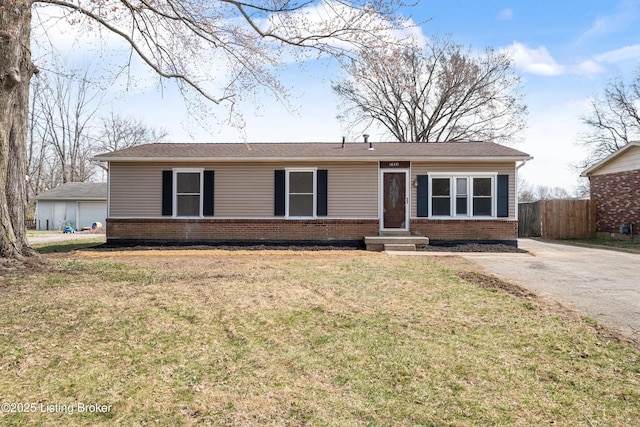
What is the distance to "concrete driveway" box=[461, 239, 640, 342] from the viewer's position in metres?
4.83

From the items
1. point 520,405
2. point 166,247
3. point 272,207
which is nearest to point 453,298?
point 520,405

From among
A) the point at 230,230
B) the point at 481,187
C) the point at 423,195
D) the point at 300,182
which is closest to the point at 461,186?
the point at 481,187

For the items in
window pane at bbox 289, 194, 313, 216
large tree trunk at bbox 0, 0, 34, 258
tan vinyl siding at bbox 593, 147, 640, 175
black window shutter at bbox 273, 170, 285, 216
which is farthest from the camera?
tan vinyl siding at bbox 593, 147, 640, 175

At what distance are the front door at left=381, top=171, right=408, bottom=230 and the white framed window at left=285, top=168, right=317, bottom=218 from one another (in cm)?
225

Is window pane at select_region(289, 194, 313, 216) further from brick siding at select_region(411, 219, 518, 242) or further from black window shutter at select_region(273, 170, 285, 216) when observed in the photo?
brick siding at select_region(411, 219, 518, 242)

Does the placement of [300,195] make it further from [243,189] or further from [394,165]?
[394,165]

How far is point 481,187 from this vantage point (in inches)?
489

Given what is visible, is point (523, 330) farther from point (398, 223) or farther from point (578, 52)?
point (578, 52)

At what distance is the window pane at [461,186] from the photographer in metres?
12.4

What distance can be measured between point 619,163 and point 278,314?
1689 cm

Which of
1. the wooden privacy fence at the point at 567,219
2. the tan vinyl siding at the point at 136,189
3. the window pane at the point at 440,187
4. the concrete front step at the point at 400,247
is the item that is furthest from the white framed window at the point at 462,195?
the tan vinyl siding at the point at 136,189

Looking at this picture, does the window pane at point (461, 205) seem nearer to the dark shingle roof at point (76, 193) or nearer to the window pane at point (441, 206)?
the window pane at point (441, 206)

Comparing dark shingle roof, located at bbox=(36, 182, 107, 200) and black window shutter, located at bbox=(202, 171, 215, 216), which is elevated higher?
dark shingle roof, located at bbox=(36, 182, 107, 200)

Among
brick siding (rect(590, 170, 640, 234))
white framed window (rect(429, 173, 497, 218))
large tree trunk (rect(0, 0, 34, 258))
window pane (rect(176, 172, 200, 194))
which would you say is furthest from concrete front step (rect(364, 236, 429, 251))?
brick siding (rect(590, 170, 640, 234))
